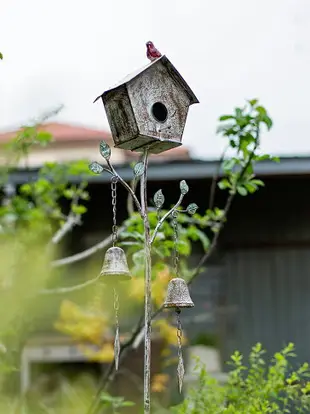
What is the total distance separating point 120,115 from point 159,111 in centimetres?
16

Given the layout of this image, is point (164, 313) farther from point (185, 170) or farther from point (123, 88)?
point (123, 88)

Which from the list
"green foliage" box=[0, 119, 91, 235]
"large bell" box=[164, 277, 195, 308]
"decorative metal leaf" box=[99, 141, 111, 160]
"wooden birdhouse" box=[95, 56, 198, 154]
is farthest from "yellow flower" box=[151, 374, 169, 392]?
"decorative metal leaf" box=[99, 141, 111, 160]

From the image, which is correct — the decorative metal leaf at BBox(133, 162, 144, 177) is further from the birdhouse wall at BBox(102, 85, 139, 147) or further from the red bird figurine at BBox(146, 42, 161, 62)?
the red bird figurine at BBox(146, 42, 161, 62)

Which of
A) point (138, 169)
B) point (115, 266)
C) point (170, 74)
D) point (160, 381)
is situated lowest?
point (160, 381)

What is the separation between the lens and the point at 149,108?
259 centimetres

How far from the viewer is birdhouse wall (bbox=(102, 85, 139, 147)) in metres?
2.54

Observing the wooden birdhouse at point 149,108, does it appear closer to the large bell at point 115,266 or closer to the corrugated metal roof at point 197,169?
the large bell at point 115,266

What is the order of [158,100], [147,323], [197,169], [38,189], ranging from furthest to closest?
[197,169]
[38,189]
[158,100]
[147,323]

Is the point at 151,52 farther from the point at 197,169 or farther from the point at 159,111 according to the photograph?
the point at 197,169

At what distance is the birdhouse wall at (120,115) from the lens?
2535mm

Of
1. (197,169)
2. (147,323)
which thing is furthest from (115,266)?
(197,169)

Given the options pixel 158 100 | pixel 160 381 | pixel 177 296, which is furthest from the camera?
pixel 160 381

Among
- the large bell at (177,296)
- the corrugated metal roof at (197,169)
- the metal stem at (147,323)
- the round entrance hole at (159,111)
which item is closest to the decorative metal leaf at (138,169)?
the metal stem at (147,323)

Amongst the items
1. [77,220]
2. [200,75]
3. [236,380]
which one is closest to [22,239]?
[77,220]
